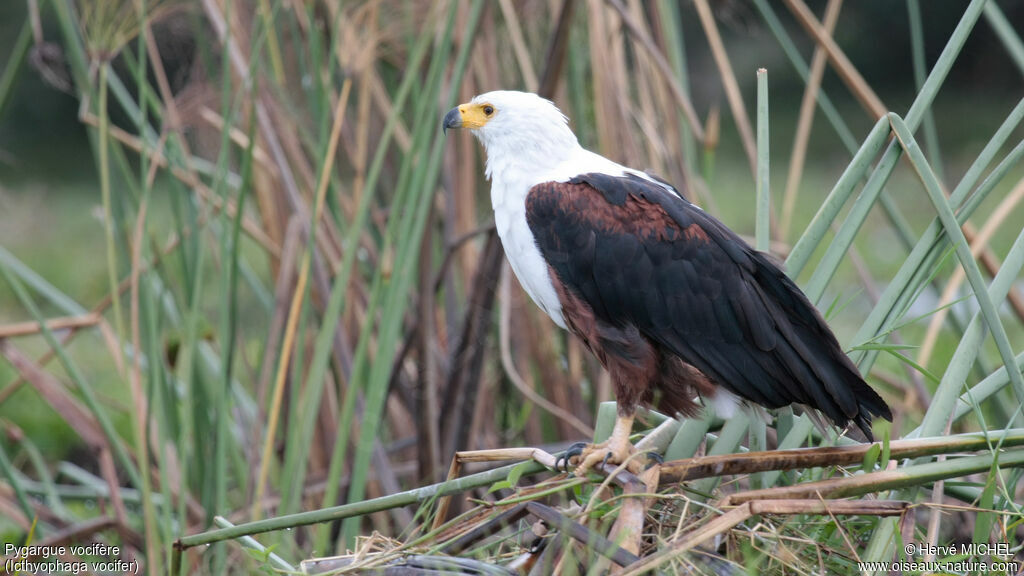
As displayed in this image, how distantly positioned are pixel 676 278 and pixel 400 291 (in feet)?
2.40

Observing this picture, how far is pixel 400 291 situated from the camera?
2.51m

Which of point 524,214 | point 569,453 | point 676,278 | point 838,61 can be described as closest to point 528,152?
point 524,214

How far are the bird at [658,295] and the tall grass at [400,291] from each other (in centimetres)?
9

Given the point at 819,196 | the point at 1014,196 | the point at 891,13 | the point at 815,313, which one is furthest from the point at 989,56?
the point at 815,313

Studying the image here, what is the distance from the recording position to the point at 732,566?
162 centimetres

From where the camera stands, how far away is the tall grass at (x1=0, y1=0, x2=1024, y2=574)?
1.82 meters

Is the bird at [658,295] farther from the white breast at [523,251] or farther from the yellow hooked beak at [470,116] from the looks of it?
the yellow hooked beak at [470,116]

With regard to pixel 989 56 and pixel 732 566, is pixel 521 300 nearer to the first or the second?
pixel 732 566

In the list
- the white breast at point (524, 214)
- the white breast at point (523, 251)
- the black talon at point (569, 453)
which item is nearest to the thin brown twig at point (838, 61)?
the white breast at point (524, 214)

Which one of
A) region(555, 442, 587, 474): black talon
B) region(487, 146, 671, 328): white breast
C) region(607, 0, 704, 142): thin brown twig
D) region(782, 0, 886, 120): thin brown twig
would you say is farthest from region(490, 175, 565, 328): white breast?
region(782, 0, 886, 120): thin brown twig

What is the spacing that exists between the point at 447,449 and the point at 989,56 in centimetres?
1370

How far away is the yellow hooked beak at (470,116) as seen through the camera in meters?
2.50

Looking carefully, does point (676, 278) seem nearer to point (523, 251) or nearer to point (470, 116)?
point (523, 251)

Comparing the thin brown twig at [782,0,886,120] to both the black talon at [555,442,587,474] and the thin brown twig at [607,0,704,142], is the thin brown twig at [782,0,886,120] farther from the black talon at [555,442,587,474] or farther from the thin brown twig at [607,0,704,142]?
the black talon at [555,442,587,474]
